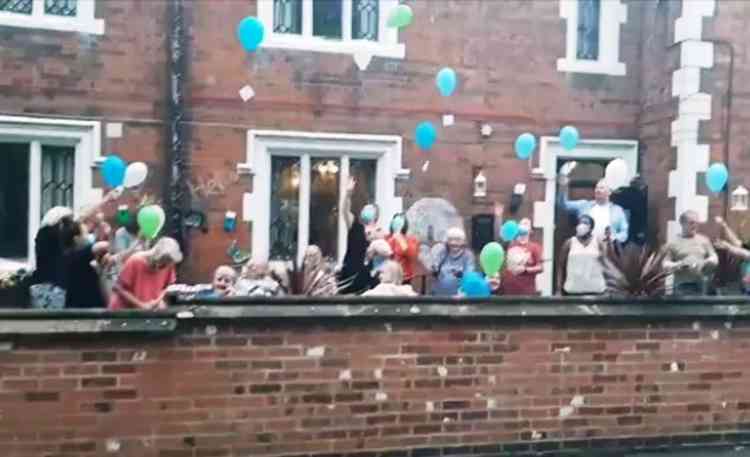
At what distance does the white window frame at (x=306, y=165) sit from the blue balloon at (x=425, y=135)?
31 cm

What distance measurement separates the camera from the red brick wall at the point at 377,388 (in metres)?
4.62

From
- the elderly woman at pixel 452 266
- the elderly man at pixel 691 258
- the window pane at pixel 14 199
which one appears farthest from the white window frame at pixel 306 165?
the elderly man at pixel 691 258

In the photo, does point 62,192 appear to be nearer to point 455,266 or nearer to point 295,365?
point 455,266

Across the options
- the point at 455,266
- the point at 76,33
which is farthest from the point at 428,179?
the point at 76,33

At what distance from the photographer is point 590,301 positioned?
5.60 m

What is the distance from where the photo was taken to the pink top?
5.62 meters

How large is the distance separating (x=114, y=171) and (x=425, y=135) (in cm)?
380

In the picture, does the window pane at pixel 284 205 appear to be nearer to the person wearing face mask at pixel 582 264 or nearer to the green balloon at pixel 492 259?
the green balloon at pixel 492 259

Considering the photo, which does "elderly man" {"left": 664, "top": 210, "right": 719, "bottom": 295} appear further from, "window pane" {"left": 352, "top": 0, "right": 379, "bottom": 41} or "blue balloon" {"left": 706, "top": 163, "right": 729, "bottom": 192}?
"window pane" {"left": 352, "top": 0, "right": 379, "bottom": 41}

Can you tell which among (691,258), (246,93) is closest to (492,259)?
(691,258)

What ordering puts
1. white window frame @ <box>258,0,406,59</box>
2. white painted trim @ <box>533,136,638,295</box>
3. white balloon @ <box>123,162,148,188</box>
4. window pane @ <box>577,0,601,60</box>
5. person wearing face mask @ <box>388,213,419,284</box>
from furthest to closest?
window pane @ <box>577,0,601,60</box>, white painted trim @ <box>533,136,638,295</box>, white window frame @ <box>258,0,406,59</box>, white balloon @ <box>123,162,148,188</box>, person wearing face mask @ <box>388,213,419,284</box>

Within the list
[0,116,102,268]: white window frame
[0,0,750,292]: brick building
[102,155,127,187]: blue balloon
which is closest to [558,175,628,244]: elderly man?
[0,0,750,292]: brick building

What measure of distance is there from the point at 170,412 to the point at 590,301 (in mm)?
2640

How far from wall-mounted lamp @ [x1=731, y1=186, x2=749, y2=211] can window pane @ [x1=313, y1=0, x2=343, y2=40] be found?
561cm
